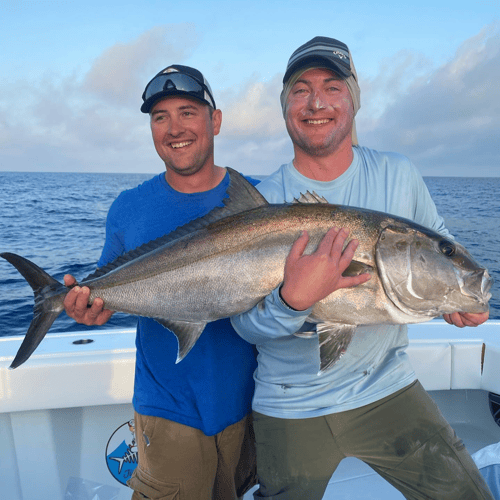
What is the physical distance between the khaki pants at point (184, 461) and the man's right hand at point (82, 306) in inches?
25.0

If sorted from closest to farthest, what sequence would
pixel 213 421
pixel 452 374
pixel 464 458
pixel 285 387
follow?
pixel 464 458
pixel 285 387
pixel 213 421
pixel 452 374

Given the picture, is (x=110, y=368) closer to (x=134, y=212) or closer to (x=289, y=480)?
(x=134, y=212)

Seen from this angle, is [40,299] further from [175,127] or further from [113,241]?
[175,127]

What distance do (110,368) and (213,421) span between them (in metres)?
1.21

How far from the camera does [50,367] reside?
10.3 feet

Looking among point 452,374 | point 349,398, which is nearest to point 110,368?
point 349,398

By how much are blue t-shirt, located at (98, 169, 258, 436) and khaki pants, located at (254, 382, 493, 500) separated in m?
0.32

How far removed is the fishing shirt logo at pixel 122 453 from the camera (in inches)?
136

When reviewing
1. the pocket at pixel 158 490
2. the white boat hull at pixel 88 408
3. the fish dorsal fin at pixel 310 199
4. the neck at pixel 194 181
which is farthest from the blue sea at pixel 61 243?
the fish dorsal fin at pixel 310 199

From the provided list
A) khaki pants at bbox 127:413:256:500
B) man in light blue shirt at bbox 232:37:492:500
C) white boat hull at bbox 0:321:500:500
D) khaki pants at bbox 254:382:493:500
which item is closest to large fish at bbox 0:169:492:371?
man in light blue shirt at bbox 232:37:492:500

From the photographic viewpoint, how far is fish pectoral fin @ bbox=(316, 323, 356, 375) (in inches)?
78.7

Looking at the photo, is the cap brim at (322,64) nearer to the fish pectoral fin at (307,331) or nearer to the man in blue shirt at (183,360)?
the man in blue shirt at (183,360)

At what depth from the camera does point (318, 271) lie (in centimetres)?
180

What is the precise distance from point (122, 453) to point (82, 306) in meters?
1.74
